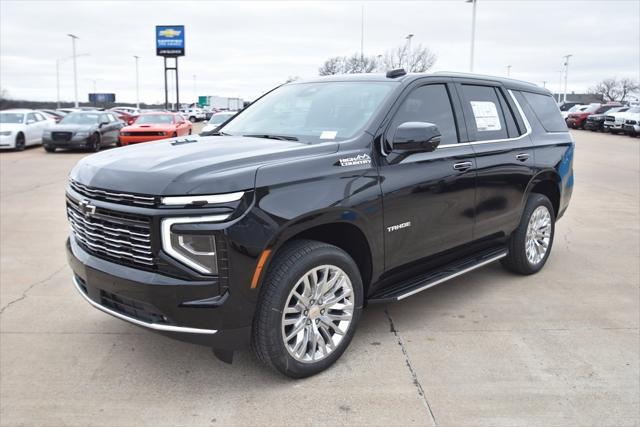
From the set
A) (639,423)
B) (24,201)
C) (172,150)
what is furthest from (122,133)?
(639,423)

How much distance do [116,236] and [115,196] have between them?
0.23 m

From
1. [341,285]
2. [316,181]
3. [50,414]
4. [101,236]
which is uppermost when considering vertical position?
[316,181]

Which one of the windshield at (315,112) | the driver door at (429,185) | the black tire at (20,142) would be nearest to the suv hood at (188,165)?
the windshield at (315,112)

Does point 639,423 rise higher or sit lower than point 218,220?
lower

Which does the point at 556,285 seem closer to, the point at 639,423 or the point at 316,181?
the point at 639,423

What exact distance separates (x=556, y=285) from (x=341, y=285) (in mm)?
2805

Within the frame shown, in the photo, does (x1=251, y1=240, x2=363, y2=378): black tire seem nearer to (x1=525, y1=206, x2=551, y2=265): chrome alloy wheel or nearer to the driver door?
the driver door

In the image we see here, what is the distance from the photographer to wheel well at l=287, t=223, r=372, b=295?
11.4ft

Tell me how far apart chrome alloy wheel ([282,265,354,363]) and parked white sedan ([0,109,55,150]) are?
1929cm

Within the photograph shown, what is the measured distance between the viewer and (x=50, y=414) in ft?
9.96

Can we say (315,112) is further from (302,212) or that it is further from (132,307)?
(132,307)

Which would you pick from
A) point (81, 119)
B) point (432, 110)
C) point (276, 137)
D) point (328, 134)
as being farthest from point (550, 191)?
point (81, 119)

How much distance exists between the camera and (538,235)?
553 centimetres

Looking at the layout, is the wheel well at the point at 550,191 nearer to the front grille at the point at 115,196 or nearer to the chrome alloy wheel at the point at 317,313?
the chrome alloy wheel at the point at 317,313
